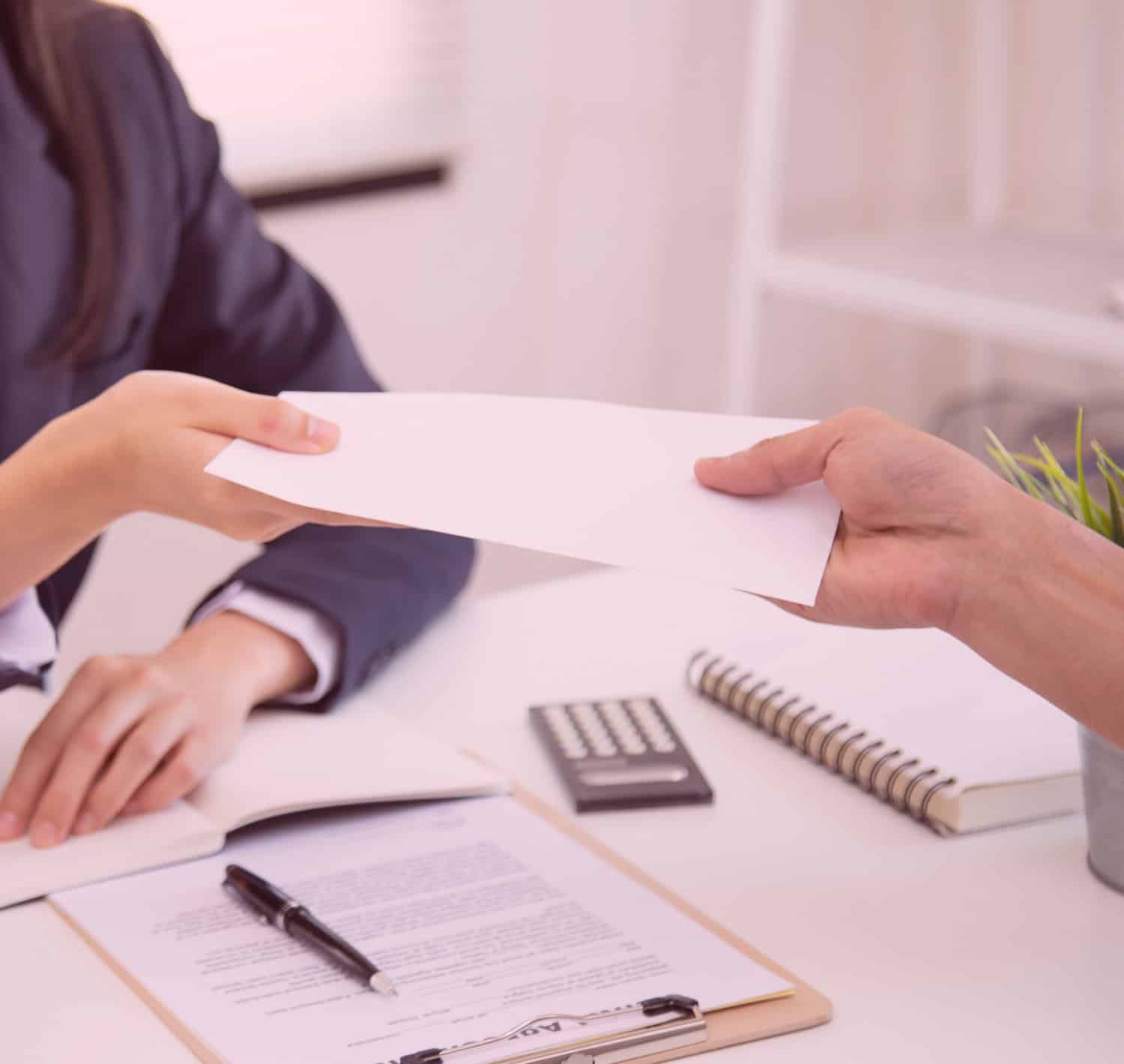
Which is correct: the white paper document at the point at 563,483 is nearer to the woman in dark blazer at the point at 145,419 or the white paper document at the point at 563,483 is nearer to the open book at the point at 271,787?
the woman in dark blazer at the point at 145,419

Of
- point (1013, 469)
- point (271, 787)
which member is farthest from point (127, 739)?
point (1013, 469)

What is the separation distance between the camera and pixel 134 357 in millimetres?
1289

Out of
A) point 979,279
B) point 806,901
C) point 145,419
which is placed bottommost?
point 806,901

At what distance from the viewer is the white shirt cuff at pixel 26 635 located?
92 centimetres

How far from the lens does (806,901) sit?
0.79 metres

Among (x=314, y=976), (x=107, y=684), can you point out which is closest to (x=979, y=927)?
(x=314, y=976)

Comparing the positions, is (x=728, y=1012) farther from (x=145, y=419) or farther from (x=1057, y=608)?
(x=145, y=419)

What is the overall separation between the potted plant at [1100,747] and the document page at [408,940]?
0.21 m

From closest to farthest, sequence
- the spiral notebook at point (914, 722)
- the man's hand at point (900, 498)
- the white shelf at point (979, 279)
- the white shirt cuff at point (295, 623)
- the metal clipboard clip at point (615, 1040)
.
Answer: the metal clipboard clip at point (615, 1040) < the man's hand at point (900, 498) < the spiral notebook at point (914, 722) < the white shirt cuff at point (295, 623) < the white shelf at point (979, 279)

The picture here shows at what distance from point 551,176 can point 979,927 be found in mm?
1733

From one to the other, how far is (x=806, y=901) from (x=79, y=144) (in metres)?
0.82

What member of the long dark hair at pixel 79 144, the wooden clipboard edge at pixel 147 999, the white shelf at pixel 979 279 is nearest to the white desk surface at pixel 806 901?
the wooden clipboard edge at pixel 147 999

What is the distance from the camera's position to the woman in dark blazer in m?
0.79

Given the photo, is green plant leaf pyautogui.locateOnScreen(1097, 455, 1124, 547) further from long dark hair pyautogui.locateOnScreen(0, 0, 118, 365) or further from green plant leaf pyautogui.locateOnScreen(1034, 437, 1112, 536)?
long dark hair pyautogui.locateOnScreen(0, 0, 118, 365)
